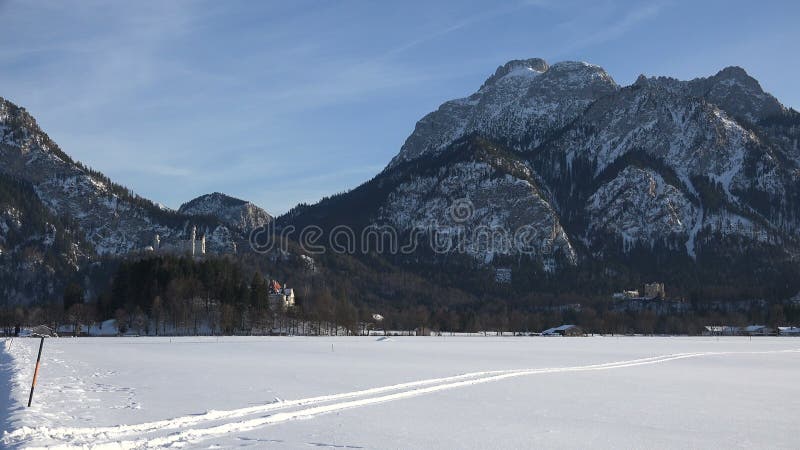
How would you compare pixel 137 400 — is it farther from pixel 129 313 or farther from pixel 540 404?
pixel 129 313

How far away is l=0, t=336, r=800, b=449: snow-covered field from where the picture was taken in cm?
2330

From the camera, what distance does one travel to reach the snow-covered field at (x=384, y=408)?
23.3 metres

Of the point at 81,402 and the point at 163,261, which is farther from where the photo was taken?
the point at 163,261

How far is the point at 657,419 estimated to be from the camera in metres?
29.1

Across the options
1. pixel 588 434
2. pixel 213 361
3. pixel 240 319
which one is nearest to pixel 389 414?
pixel 588 434

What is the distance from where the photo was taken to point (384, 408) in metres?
31.0

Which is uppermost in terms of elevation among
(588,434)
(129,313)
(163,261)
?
(163,261)

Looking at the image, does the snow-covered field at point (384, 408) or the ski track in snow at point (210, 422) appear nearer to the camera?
the ski track in snow at point (210, 422)

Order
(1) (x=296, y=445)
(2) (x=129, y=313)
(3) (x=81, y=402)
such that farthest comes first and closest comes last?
(2) (x=129, y=313)
(3) (x=81, y=402)
(1) (x=296, y=445)

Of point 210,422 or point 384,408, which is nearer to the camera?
point 210,422

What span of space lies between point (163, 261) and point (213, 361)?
11846cm

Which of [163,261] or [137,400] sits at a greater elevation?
[163,261]

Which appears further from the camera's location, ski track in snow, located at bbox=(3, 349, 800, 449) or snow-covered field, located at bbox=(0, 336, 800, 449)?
snow-covered field, located at bbox=(0, 336, 800, 449)

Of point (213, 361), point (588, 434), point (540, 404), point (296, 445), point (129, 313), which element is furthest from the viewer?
point (129, 313)
